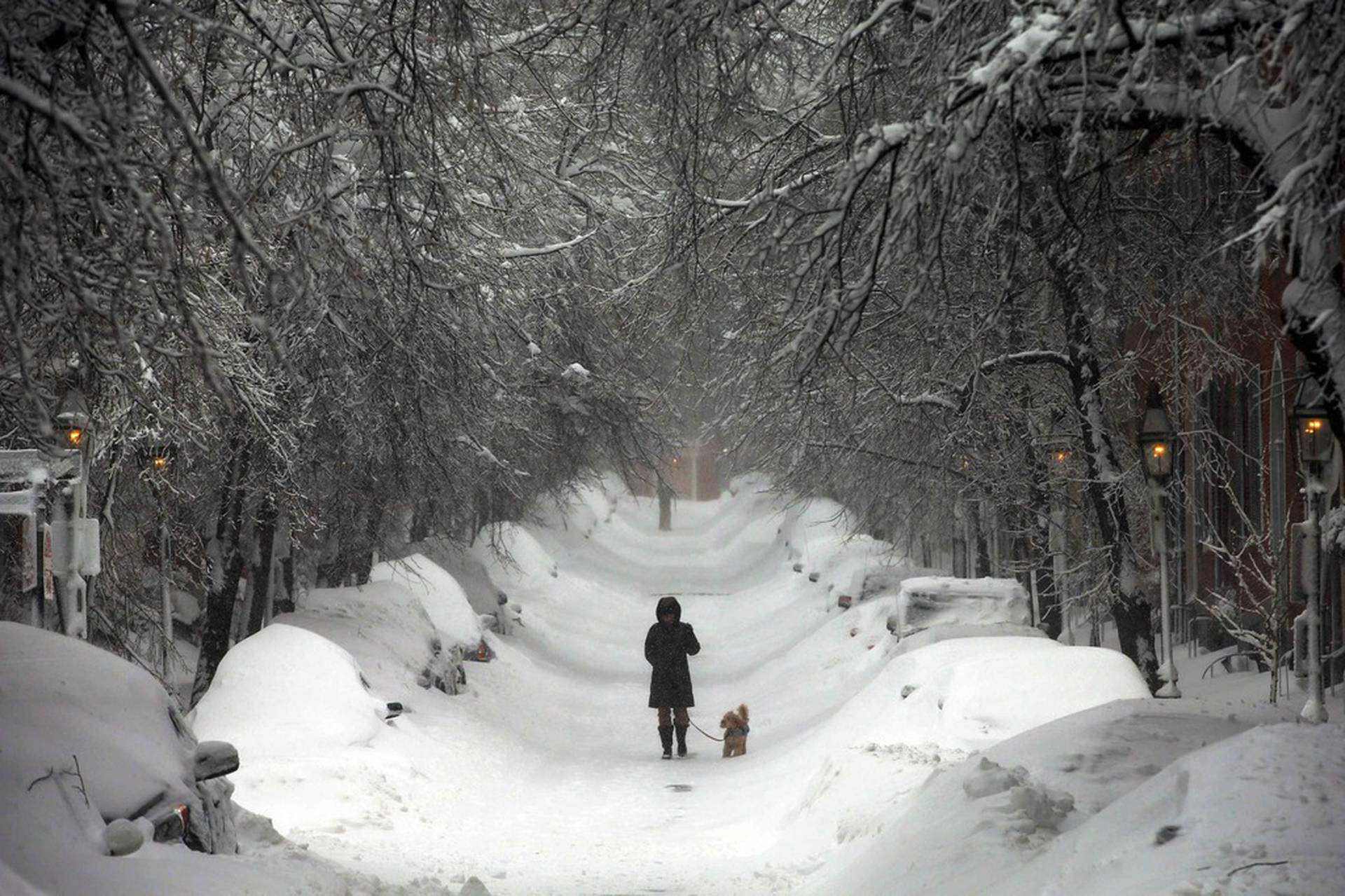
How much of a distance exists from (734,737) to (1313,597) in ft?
20.1

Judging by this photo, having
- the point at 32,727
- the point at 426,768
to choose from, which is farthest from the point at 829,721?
the point at 32,727

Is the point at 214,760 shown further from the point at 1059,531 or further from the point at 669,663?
the point at 1059,531

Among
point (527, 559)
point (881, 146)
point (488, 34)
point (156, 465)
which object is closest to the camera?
point (881, 146)

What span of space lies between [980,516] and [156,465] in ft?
38.2

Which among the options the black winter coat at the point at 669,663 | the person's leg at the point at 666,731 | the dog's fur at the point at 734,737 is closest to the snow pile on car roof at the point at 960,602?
the dog's fur at the point at 734,737

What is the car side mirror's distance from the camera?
6938 mm

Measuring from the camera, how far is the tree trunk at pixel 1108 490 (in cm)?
1343

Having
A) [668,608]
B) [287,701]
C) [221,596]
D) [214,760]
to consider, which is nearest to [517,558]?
[221,596]

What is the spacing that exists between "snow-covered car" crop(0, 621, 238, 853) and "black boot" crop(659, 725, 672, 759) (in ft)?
30.2

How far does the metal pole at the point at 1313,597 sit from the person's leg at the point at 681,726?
634 centimetres

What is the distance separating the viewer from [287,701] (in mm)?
12633

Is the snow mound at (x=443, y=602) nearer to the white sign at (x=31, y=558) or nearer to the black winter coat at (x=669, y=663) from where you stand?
the black winter coat at (x=669, y=663)

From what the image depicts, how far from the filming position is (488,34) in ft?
30.2

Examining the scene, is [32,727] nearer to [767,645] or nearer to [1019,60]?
[1019,60]
